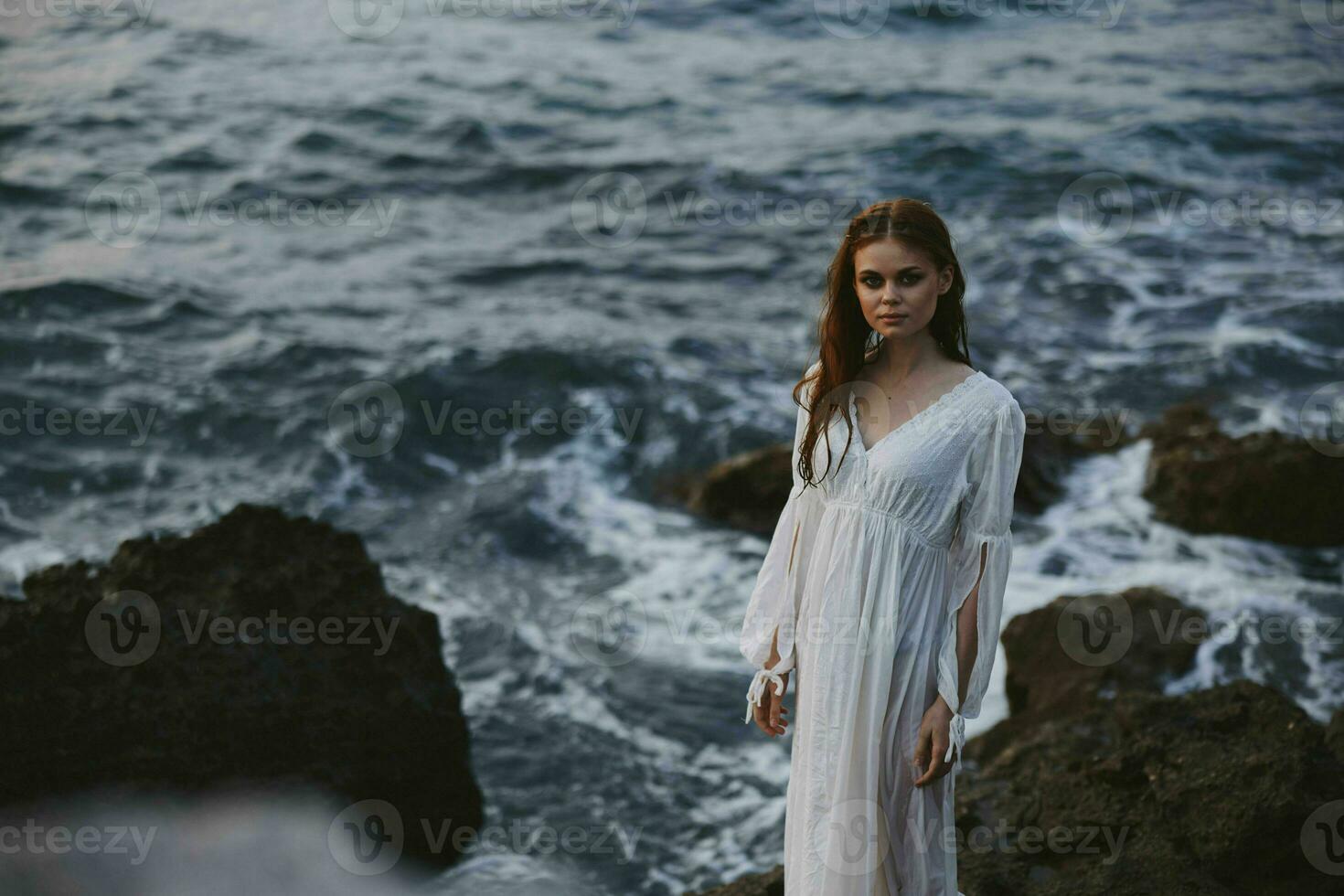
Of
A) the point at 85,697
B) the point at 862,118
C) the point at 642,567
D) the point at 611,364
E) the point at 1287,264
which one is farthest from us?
the point at 862,118

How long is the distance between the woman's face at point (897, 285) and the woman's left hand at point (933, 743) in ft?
2.89

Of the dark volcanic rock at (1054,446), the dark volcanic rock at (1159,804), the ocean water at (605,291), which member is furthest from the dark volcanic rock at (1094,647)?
the dark volcanic rock at (1054,446)

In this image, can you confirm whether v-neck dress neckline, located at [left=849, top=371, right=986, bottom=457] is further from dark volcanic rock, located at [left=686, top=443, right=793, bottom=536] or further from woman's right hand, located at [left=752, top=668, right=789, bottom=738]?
dark volcanic rock, located at [left=686, top=443, right=793, bottom=536]

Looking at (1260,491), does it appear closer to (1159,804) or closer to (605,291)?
(1159,804)

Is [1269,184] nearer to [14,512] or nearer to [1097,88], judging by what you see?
[1097,88]

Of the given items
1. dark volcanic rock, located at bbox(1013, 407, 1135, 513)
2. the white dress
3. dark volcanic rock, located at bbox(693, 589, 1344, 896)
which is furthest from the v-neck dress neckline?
dark volcanic rock, located at bbox(1013, 407, 1135, 513)

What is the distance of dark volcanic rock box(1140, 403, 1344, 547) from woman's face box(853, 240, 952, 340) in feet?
16.9

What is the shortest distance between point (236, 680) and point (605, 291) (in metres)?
7.59

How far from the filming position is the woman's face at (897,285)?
3043 millimetres

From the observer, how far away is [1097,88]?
56.4 feet

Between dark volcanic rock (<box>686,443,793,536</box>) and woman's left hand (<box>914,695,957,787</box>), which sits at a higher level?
woman's left hand (<box>914,695,957,787</box>)

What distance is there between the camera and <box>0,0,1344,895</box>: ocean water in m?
7.02

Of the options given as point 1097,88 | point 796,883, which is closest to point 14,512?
point 796,883

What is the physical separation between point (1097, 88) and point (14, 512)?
1389 centimetres
